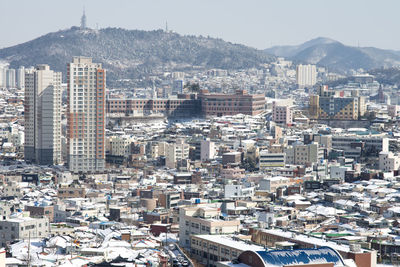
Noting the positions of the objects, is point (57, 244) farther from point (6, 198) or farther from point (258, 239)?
point (6, 198)

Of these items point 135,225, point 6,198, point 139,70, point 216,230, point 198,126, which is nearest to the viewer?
point 216,230

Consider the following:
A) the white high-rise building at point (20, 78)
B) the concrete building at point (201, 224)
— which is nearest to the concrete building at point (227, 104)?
the white high-rise building at point (20, 78)

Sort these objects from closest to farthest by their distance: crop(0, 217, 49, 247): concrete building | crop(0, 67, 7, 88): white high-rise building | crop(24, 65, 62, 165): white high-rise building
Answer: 1. crop(0, 217, 49, 247): concrete building
2. crop(24, 65, 62, 165): white high-rise building
3. crop(0, 67, 7, 88): white high-rise building

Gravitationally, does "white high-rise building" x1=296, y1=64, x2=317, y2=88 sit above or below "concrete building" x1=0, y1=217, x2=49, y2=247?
above

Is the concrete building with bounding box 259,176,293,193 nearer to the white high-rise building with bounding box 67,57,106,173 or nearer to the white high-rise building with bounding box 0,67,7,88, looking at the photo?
the white high-rise building with bounding box 67,57,106,173

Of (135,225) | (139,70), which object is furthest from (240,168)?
(139,70)

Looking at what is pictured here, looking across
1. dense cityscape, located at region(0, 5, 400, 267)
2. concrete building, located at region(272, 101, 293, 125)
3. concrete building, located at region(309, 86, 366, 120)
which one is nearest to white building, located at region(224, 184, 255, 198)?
dense cityscape, located at region(0, 5, 400, 267)

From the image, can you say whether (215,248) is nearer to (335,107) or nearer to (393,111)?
(335,107)
